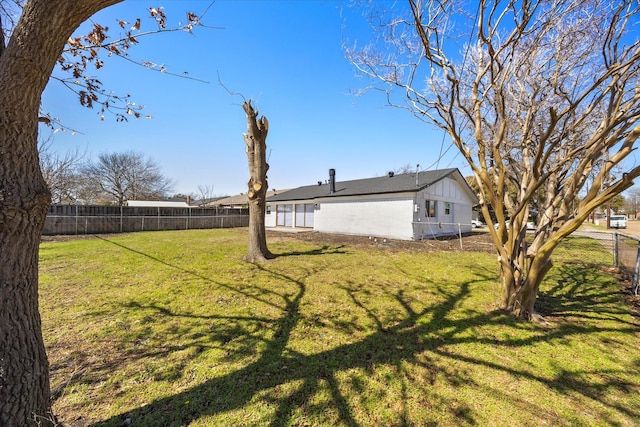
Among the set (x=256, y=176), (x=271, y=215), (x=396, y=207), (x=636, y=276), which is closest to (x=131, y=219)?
(x=271, y=215)

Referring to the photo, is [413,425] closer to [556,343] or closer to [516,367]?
[516,367]

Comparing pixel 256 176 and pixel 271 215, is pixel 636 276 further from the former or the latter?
pixel 271 215

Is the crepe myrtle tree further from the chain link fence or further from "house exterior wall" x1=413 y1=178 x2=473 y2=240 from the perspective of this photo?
"house exterior wall" x1=413 y1=178 x2=473 y2=240

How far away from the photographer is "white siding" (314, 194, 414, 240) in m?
15.0

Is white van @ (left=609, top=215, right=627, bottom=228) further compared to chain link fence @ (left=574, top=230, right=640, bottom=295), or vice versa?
white van @ (left=609, top=215, right=627, bottom=228)

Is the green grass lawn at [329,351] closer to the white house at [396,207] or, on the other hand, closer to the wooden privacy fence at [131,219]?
the white house at [396,207]

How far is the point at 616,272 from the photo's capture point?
307 inches

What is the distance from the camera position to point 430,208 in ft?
53.7

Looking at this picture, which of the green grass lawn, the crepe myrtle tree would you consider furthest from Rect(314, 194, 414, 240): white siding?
the crepe myrtle tree

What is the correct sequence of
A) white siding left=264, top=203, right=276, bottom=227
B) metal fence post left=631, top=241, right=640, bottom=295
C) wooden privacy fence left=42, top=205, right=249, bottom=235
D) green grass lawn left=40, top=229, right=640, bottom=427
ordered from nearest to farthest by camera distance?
green grass lawn left=40, top=229, right=640, bottom=427 < metal fence post left=631, top=241, right=640, bottom=295 < wooden privacy fence left=42, top=205, right=249, bottom=235 < white siding left=264, top=203, right=276, bottom=227

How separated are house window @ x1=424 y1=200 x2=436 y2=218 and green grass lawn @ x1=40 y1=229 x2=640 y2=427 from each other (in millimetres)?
9371

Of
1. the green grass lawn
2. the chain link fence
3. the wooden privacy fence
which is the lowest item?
the green grass lawn

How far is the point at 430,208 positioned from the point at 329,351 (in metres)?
14.7

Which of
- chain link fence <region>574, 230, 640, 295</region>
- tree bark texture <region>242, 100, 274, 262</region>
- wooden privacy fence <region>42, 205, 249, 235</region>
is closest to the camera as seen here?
chain link fence <region>574, 230, 640, 295</region>
